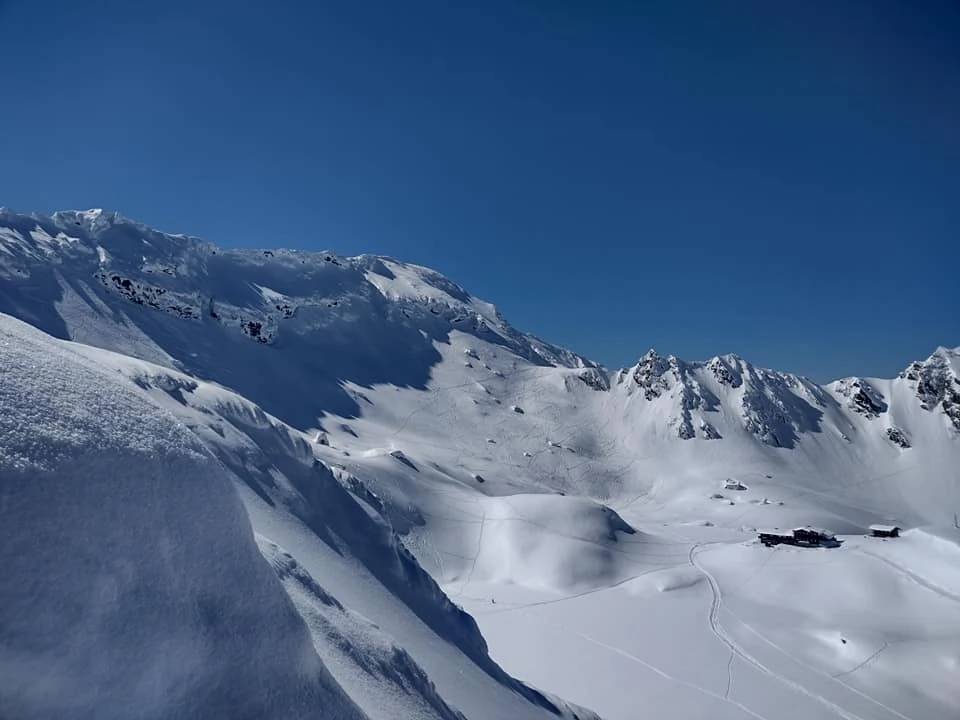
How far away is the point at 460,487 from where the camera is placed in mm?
57812

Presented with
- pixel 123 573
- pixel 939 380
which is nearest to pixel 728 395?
pixel 939 380

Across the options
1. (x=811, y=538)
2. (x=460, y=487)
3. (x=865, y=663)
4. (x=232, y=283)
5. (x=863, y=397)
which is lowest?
(x=865, y=663)

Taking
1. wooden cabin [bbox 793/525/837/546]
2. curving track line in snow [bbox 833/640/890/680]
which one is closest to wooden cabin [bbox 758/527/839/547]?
wooden cabin [bbox 793/525/837/546]

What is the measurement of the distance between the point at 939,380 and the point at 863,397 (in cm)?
1158

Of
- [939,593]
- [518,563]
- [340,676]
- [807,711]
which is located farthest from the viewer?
[518,563]

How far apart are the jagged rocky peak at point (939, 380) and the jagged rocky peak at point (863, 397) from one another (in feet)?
19.0

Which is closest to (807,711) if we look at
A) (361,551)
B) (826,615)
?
(826,615)

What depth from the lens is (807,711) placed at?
23.1 m

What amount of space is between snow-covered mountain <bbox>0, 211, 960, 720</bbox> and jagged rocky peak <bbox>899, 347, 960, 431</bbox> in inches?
17.6

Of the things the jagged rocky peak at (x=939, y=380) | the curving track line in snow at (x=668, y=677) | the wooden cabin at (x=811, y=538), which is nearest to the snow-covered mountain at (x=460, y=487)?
the curving track line in snow at (x=668, y=677)

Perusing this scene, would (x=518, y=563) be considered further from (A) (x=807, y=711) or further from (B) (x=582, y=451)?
(B) (x=582, y=451)

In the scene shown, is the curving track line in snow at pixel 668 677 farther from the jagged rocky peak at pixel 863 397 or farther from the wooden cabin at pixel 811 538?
the jagged rocky peak at pixel 863 397

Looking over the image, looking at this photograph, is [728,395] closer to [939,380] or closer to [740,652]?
[939,380]

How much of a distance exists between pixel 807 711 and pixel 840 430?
9053 cm
